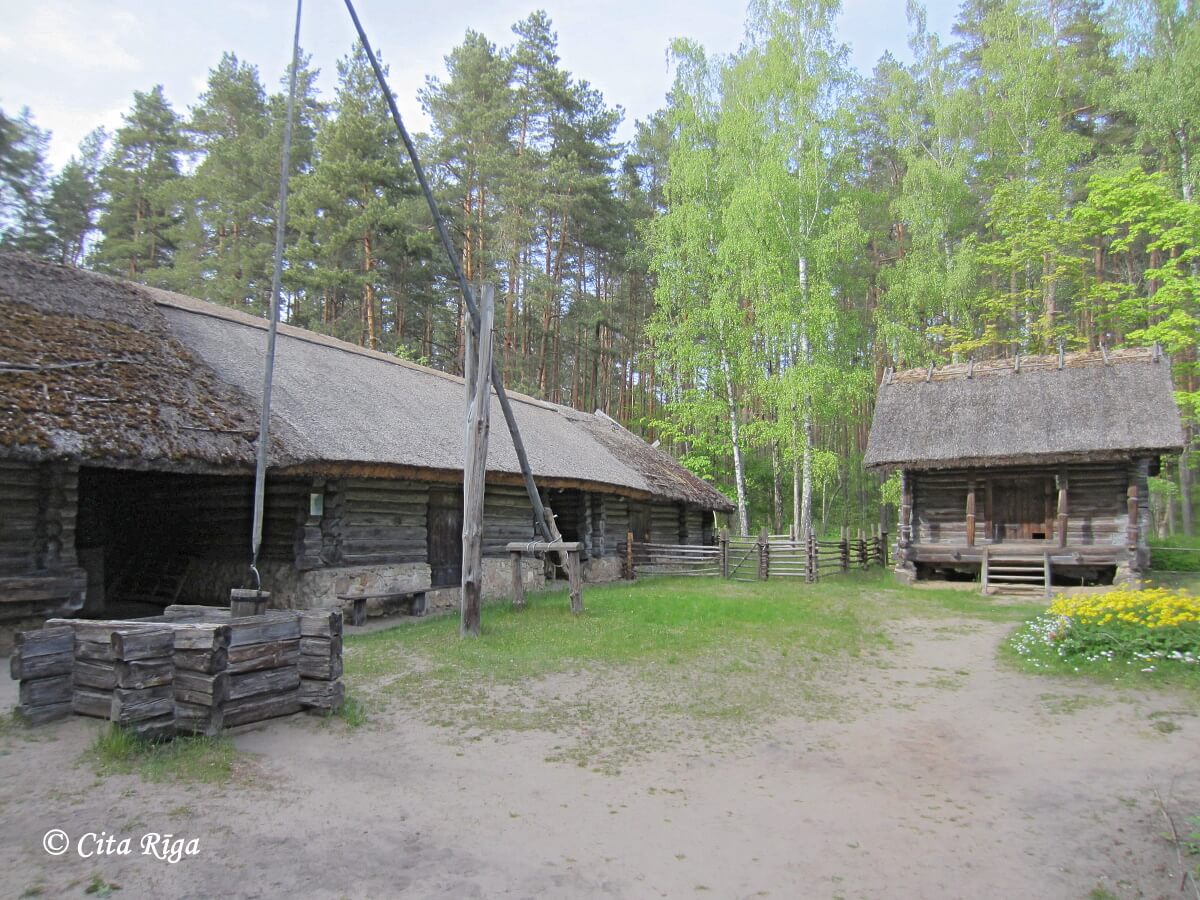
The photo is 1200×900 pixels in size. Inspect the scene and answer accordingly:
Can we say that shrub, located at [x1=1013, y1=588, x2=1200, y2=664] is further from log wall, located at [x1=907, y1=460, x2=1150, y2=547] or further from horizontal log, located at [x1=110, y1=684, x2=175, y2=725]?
horizontal log, located at [x1=110, y1=684, x2=175, y2=725]

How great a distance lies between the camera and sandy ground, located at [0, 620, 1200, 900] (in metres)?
3.71

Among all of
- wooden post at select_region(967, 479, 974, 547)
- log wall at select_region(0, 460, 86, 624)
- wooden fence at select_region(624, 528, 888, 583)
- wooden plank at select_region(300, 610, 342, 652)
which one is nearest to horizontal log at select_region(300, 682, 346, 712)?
wooden plank at select_region(300, 610, 342, 652)

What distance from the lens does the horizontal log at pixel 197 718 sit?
5.32 m

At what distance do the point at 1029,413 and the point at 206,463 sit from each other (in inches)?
663

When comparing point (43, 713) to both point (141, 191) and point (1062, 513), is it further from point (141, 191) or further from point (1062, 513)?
point (141, 191)

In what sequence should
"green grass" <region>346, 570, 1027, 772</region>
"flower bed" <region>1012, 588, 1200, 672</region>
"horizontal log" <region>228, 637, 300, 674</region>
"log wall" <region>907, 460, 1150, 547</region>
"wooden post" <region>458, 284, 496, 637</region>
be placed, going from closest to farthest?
"horizontal log" <region>228, 637, 300, 674</region> → "green grass" <region>346, 570, 1027, 772</region> → "flower bed" <region>1012, 588, 1200, 672</region> → "wooden post" <region>458, 284, 496, 637</region> → "log wall" <region>907, 460, 1150, 547</region>

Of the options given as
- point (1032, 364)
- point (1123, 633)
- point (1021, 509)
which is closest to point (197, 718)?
point (1123, 633)

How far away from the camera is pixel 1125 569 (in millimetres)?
15492

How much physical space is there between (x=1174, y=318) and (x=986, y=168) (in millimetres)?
8418

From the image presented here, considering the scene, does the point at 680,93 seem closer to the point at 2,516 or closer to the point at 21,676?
the point at 2,516

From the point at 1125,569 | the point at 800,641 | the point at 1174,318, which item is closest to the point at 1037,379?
the point at 1125,569

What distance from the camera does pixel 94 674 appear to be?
18.2ft

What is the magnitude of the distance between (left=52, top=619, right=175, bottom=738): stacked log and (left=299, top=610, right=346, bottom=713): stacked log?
1.01 m

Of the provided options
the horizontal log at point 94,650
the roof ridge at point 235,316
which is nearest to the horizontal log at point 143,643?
the horizontal log at point 94,650
